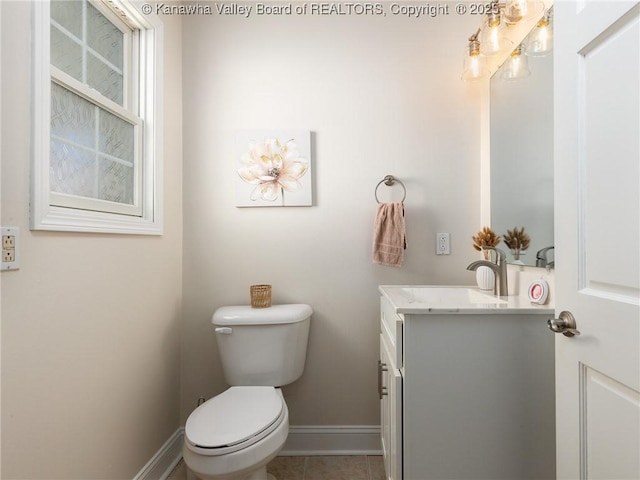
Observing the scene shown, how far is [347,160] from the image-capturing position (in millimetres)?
1813

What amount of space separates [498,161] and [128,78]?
1.76 m

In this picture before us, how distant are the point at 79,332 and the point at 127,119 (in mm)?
912

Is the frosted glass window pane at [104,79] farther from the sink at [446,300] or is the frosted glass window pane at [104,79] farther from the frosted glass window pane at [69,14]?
the sink at [446,300]

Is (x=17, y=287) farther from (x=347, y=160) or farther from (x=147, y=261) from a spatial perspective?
(x=347, y=160)

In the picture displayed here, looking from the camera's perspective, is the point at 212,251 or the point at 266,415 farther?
the point at 212,251

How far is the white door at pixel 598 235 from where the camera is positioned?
26.6 inches

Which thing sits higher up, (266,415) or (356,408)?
(266,415)

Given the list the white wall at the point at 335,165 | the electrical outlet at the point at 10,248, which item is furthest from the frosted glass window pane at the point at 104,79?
the electrical outlet at the point at 10,248

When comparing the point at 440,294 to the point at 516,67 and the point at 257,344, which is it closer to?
the point at 257,344

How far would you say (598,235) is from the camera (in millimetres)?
760

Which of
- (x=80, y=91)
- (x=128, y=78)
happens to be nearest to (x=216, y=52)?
(x=128, y=78)

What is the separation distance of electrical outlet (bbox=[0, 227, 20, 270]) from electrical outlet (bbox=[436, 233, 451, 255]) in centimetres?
168

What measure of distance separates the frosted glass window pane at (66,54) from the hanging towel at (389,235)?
1355 millimetres

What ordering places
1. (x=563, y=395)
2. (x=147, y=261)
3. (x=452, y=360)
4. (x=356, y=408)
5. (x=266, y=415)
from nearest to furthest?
1. (x=563, y=395)
2. (x=452, y=360)
3. (x=266, y=415)
4. (x=147, y=261)
5. (x=356, y=408)
